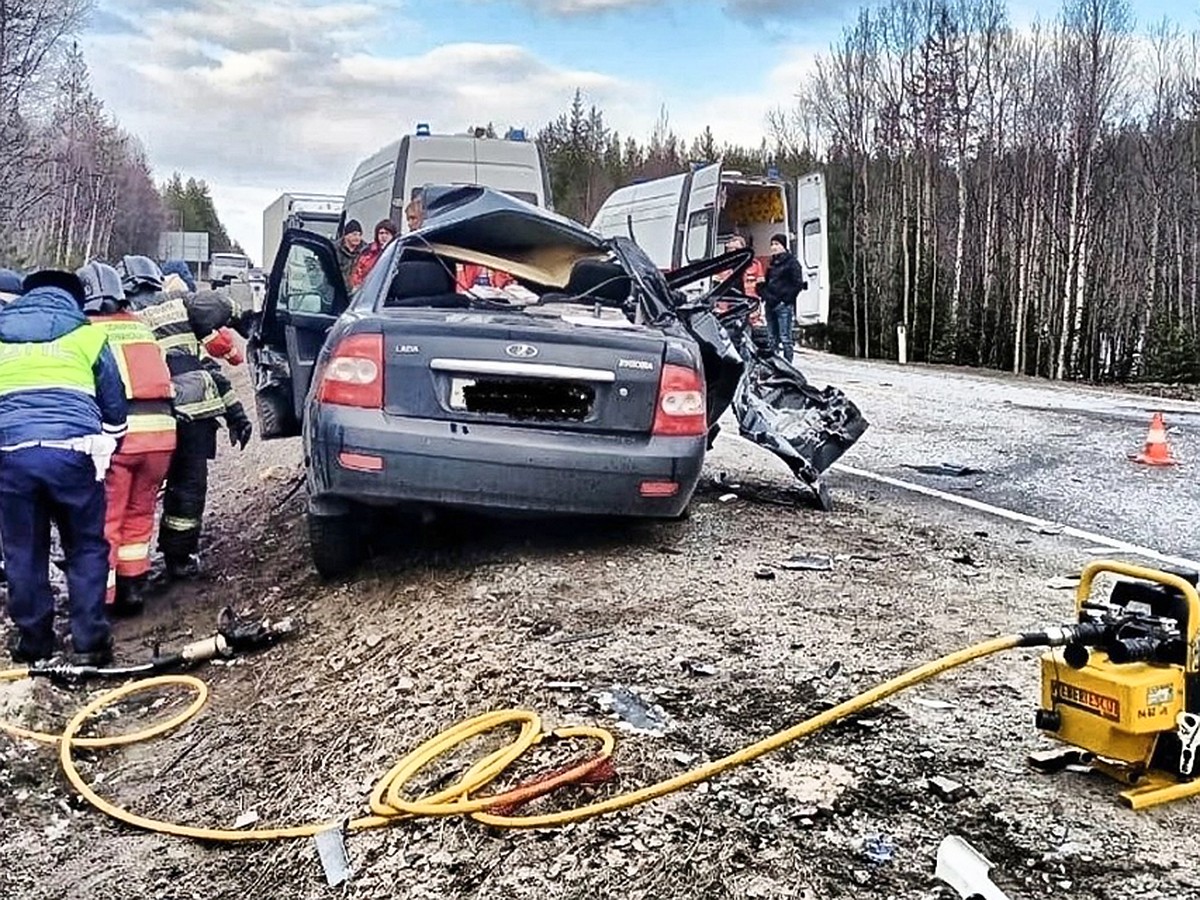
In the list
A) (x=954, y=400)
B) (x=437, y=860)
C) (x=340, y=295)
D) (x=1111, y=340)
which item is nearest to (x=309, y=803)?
(x=437, y=860)

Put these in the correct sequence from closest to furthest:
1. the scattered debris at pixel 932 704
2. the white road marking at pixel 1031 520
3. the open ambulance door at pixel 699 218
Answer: the scattered debris at pixel 932 704 → the white road marking at pixel 1031 520 → the open ambulance door at pixel 699 218

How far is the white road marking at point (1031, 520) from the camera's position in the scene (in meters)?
6.21

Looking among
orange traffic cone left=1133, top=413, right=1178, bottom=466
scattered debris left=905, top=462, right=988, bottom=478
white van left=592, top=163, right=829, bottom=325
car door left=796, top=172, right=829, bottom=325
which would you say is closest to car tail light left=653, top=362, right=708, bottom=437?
scattered debris left=905, top=462, right=988, bottom=478

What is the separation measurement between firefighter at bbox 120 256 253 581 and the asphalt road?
3.87 meters

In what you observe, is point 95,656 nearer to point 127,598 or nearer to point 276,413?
point 127,598

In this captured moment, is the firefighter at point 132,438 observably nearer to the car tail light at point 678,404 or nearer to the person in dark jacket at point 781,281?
the car tail light at point 678,404

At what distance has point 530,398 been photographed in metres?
4.98

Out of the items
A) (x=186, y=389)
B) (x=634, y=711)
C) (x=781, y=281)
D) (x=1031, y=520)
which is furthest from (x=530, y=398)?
(x=781, y=281)

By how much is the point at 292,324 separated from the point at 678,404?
2.46m

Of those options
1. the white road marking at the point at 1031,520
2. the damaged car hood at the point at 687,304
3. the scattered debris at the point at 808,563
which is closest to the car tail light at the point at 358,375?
the damaged car hood at the point at 687,304

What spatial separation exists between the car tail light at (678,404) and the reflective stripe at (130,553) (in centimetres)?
284

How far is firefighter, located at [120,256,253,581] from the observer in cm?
642

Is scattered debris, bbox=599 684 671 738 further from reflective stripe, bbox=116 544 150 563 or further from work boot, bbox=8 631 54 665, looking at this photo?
reflective stripe, bbox=116 544 150 563

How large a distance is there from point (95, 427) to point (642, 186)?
14.8 m
